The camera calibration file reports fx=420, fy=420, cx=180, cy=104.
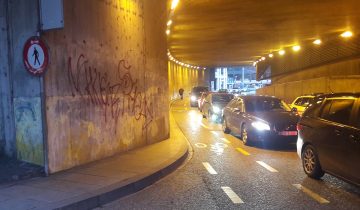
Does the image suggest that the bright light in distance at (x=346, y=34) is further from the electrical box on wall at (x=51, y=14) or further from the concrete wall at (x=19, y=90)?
the concrete wall at (x=19, y=90)

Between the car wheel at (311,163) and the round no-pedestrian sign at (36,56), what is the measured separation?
5.23 m

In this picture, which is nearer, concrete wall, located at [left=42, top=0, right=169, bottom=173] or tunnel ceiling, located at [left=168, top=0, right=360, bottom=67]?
concrete wall, located at [left=42, top=0, right=169, bottom=173]

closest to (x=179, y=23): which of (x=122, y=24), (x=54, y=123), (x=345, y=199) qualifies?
(x=122, y=24)

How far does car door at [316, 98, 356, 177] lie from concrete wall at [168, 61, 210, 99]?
3860 centimetres

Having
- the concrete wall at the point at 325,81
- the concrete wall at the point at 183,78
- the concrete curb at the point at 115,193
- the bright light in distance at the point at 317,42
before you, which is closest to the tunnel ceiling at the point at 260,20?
the bright light in distance at the point at 317,42

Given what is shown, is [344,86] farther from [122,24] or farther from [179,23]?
[122,24]

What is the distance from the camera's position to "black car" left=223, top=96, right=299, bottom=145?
11.9m

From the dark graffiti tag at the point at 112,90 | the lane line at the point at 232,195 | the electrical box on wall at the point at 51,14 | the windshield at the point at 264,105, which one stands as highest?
the electrical box on wall at the point at 51,14

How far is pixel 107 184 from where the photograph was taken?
716 cm

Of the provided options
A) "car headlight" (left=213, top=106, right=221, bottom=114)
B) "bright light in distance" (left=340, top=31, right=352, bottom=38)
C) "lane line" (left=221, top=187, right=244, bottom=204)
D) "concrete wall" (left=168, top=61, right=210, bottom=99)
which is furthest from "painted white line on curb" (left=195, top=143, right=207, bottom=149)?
"concrete wall" (left=168, top=61, right=210, bottom=99)

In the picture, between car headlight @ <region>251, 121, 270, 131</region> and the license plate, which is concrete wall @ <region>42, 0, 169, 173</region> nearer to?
car headlight @ <region>251, 121, 270, 131</region>

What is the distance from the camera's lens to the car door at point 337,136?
6707 millimetres

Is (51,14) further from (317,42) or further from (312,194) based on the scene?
(317,42)

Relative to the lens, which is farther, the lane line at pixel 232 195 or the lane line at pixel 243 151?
the lane line at pixel 243 151
